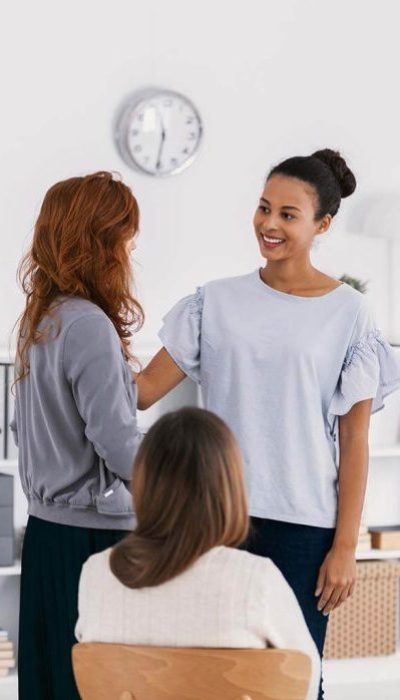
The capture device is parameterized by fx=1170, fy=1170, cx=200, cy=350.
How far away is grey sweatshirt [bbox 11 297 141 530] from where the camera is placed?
6.72 feet

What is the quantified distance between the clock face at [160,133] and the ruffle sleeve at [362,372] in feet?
6.43

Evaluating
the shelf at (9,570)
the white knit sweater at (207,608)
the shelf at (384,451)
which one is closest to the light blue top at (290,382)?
the white knit sweater at (207,608)

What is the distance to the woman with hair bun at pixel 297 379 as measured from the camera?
206 centimetres

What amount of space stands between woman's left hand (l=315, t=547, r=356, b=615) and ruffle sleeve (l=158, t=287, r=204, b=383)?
43cm

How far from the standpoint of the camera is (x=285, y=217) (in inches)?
83.6

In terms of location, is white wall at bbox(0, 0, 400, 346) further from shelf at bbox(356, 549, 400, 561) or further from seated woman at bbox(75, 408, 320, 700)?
seated woman at bbox(75, 408, 320, 700)

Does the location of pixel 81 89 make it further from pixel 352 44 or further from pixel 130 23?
pixel 352 44

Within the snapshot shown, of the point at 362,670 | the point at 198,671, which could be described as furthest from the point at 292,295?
the point at 362,670

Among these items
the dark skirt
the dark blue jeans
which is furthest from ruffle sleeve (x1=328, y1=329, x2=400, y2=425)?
the dark skirt

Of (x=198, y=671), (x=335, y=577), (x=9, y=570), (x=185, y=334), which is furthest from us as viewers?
(x=9, y=570)

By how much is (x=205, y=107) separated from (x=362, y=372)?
2.17 metres

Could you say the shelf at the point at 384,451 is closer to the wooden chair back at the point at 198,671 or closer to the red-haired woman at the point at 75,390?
the red-haired woman at the point at 75,390

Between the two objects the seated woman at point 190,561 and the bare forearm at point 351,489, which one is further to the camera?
the bare forearm at point 351,489

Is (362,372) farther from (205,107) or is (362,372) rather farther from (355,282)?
(205,107)
